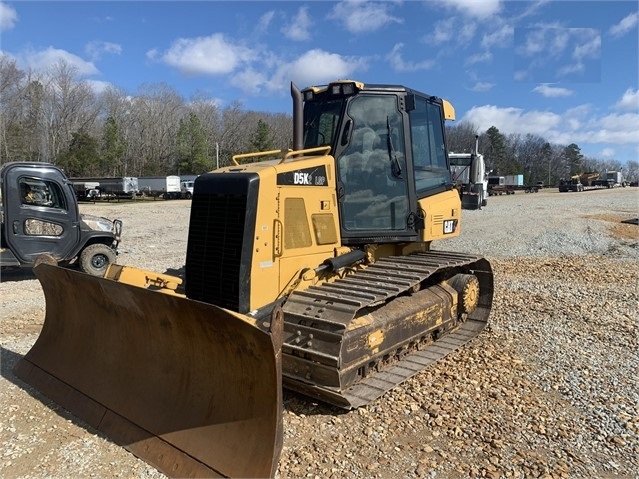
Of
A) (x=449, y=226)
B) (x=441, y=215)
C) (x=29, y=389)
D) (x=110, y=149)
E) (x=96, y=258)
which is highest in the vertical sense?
(x=110, y=149)

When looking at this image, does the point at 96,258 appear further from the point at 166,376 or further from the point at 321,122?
the point at 166,376

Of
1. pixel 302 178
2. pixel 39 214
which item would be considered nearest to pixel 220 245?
pixel 302 178

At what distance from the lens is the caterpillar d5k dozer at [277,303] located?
12.2ft

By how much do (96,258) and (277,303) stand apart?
8125mm

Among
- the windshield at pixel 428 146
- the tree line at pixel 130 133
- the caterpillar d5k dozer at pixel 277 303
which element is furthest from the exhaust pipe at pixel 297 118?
the tree line at pixel 130 133

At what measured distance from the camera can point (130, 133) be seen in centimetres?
7300

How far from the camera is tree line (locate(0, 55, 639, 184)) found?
5584 cm

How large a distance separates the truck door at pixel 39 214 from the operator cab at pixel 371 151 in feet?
23.0

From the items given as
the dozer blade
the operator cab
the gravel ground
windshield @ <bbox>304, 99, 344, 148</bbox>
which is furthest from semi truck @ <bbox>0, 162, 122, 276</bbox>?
the operator cab

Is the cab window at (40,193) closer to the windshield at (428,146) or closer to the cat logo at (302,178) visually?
the cat logo at (302,178)

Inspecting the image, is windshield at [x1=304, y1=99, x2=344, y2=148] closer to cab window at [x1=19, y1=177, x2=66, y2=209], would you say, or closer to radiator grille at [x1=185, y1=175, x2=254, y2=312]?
radiator grille at [x1=185, y1=175, x2=254, y2=312]

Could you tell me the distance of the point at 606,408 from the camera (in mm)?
4516

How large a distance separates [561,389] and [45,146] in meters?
69.3

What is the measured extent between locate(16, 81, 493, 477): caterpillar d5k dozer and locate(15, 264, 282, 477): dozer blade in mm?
13
